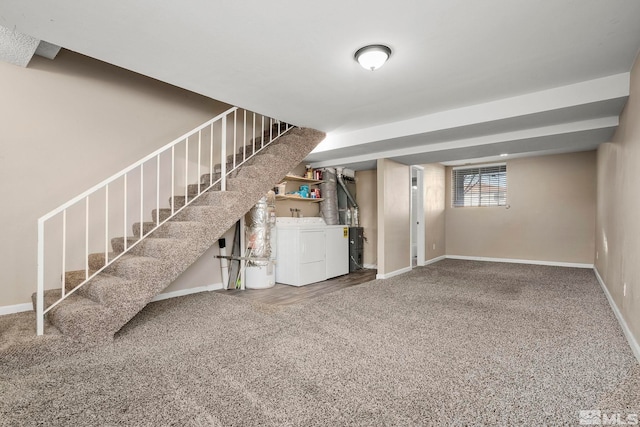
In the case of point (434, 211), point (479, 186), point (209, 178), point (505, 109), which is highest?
point (505, 109)

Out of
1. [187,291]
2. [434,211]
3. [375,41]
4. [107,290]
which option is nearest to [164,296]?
[187,291]

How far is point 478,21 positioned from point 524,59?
0.77 meters

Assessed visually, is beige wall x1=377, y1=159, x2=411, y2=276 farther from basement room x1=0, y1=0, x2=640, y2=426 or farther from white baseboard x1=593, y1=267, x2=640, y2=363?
white baseboard x1=593, y1=267, x2=640, y2=363

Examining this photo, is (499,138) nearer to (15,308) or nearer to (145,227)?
(145,227)

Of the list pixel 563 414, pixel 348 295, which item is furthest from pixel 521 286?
pixel 563 414

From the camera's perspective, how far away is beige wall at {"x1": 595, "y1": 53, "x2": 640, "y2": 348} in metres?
2.41

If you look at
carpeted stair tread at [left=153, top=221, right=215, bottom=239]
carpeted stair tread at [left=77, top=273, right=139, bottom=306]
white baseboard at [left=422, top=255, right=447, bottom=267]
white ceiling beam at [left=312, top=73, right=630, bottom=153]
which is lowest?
white baseboard at [left=422, top=255, right=447, bottom=267]

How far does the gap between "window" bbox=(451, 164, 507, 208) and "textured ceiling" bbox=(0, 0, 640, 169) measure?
3411 mm

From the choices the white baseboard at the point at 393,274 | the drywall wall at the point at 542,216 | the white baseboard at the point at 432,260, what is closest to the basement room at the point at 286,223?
the white baseboard at the point at 393,274

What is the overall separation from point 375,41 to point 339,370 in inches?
88.2

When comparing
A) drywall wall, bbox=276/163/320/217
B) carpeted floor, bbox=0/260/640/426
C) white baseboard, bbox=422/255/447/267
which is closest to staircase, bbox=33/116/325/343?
carpeted floor, bbox=0/260/640/426

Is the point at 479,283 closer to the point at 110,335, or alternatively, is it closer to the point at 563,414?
the point at 563,414

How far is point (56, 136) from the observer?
3203 millimetres

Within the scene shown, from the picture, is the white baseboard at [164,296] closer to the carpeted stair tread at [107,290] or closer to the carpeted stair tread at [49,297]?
the carpeted stair tread at [49,297]
